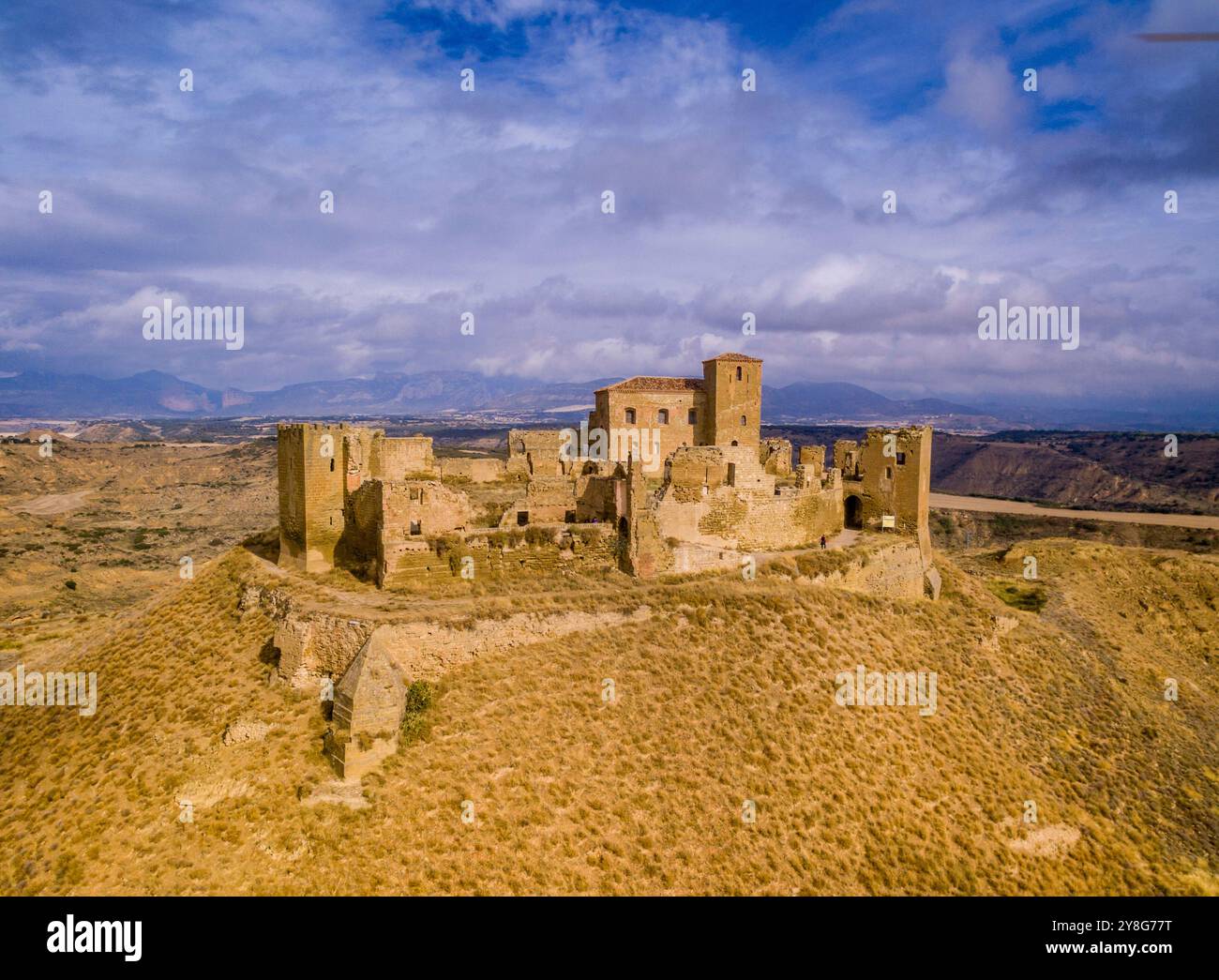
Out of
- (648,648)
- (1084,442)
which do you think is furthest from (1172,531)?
(1084,442)

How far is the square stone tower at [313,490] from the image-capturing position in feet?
76.0

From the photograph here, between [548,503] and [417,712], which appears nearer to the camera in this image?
[417,712]

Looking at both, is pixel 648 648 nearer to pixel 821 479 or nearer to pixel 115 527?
pixel 821 479

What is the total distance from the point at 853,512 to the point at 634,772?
20.9 meters

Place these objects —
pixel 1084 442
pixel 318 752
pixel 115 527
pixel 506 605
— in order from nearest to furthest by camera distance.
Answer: pixel 318 752 → pixel 506 605 → pixel 115 527 → pixel 1084 442

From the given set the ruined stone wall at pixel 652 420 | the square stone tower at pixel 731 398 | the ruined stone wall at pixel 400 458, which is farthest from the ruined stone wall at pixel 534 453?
the square stone tower at pixel 731 398

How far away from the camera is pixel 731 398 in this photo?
39938mm

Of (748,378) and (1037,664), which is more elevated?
(748,378)

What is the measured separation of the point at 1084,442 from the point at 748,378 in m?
150

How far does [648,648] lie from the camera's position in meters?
19.5

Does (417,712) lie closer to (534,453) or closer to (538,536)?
(538,536)

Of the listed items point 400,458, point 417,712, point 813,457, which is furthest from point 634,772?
point 813,457

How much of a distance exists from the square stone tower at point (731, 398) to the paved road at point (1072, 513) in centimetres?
5980

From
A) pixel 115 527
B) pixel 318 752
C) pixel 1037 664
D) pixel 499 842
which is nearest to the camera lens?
pixel 499 842
